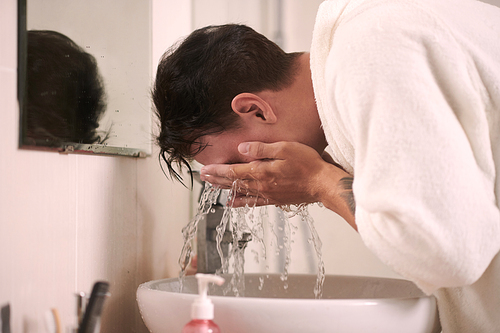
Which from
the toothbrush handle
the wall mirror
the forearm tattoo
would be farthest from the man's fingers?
the toothbrush handle

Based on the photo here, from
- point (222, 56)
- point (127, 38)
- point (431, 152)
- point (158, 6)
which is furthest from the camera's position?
point (158, 6)

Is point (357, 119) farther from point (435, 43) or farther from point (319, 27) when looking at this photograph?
point (319, 27)

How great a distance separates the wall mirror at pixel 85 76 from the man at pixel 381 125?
105mm

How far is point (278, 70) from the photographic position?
33.9 inches

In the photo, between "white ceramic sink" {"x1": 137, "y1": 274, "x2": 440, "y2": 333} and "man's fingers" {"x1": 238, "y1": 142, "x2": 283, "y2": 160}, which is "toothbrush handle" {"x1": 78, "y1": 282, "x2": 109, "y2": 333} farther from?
"man's fingers" {"x1": 238, "y1": 142, "x2": 283, "y2": 160}

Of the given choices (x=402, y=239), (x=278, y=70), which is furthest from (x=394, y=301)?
(x=278, y=70)

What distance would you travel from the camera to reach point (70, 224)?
2.35 ft

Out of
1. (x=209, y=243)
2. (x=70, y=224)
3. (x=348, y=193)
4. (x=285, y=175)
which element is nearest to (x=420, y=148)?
(x=348, y=193)

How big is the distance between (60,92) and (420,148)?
52 cm

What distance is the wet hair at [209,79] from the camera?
0.83m

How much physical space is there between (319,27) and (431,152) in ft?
1.14

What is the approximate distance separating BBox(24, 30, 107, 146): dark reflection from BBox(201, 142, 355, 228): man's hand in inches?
9.2

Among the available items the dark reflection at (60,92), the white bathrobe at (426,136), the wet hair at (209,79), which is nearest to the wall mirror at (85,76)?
the dark reflection at (60,92)

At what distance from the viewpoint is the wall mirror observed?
63 cm
